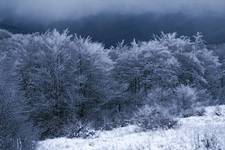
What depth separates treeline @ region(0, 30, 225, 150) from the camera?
106ft

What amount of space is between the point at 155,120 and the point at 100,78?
2244 centimetres

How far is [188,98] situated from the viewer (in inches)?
1179

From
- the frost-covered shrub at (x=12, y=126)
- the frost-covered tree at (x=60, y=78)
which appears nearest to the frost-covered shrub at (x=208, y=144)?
the frost-covered shrub at (x=12, y=126)

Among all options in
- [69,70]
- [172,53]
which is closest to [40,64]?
[69,70]

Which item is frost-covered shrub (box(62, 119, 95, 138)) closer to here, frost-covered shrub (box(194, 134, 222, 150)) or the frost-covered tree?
frost-covered shrub (box(194, 134, 222, 150))

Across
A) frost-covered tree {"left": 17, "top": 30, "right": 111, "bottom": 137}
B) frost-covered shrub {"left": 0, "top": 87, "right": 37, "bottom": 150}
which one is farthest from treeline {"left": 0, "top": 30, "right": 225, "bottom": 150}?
frost-covered shrub {"left": 0, "top": 87, "right": 37, "bottom": 150}

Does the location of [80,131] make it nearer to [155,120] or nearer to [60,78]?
[155,120]

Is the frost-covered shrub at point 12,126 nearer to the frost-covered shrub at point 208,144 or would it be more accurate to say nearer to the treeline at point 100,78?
the frost-covered shrub at point 208,144

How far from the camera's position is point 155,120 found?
18719 millimetres

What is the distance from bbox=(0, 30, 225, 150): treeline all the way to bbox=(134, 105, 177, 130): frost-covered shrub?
332cm

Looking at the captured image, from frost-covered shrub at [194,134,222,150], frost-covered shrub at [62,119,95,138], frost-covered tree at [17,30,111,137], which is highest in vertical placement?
frost-covered tree at [17,30,111,137]

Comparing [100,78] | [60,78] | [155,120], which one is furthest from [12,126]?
[100,78]

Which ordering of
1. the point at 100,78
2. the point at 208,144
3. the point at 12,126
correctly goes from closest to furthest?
the point at 208,144, the point at 12,126, the point at 100,78

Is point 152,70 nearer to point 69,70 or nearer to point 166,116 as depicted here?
point 69,70
